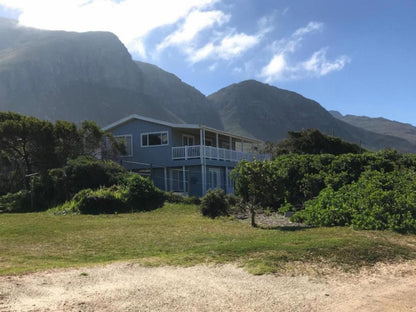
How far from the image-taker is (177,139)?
97.8ft

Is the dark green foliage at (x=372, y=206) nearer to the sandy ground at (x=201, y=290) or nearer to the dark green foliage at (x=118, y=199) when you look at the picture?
the sandy ground at (x=201, y=290)

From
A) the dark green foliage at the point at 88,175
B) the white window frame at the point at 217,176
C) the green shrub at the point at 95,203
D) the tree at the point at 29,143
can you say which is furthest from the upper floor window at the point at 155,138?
the green shrub at the point at 95,203

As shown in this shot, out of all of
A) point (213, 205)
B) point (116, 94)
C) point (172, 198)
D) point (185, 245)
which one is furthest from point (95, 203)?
point (116, 94)

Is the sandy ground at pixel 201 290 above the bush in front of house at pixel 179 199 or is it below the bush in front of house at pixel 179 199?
below

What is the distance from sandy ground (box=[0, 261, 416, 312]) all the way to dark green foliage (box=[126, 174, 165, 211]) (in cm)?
1186

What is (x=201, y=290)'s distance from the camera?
6207mm

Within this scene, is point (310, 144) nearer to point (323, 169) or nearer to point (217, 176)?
point (217, 176)

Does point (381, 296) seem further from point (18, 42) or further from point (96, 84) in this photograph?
point (18, 42)

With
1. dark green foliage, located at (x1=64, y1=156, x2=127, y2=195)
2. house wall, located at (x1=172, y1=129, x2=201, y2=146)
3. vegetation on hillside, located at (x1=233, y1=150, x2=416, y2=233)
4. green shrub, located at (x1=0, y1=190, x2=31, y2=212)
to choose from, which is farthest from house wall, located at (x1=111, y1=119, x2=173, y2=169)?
vegetation on hillside, located at (x1=233, y1=150, x2=416, y2=233)

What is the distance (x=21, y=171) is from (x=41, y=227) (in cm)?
1219

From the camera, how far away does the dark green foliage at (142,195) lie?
19.2m

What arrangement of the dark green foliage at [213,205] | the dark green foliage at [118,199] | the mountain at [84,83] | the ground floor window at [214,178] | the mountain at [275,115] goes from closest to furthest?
1. the dark green foliage at [213,205]
2. the dark green foliage at [118,199]
3. the ground floor window at [214,178]
4. the mountain at [84,83]
5. the mountain at [275,115]

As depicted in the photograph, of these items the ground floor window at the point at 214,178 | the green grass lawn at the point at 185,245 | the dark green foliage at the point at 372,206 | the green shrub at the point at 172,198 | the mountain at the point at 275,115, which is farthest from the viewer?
the mountain at the point at 275,115

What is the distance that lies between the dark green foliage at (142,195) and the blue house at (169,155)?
6429 mm
